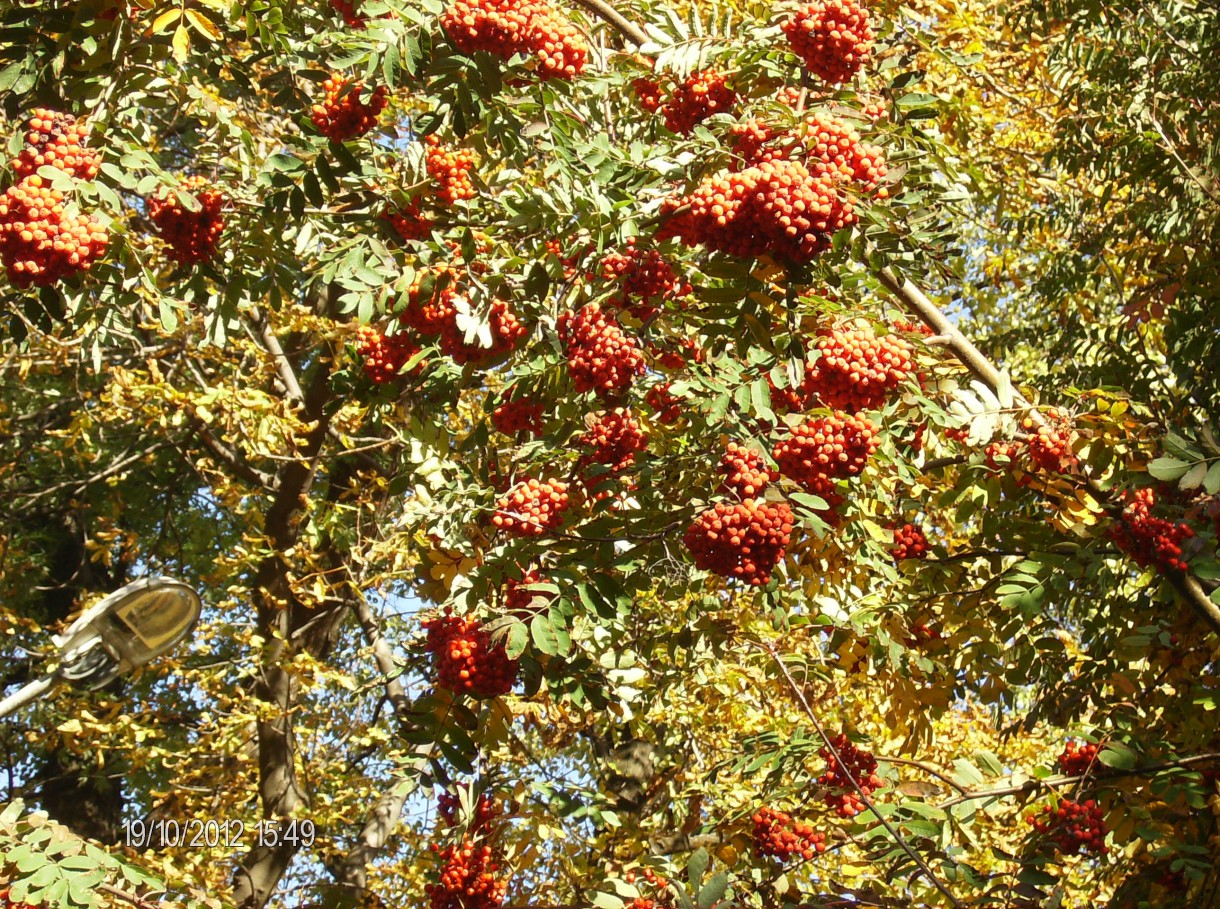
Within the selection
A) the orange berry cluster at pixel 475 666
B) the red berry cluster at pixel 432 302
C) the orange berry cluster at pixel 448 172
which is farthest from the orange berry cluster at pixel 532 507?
the orange berry cluster at pixel 448 172

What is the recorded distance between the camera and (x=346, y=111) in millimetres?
3438

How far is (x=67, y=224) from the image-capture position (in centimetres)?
276

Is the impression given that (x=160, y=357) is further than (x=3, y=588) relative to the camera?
Result: No

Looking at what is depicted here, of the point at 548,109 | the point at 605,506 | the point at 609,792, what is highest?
the point at 548,109

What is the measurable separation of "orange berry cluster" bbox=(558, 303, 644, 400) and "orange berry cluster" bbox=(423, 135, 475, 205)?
771mm

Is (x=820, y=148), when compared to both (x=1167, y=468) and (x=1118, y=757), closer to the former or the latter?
(x=1167, y=468)

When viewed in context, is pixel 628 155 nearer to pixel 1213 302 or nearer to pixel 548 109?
pixel 548 109

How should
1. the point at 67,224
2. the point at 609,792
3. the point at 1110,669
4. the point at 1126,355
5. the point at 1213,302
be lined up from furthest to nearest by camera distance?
the point at 609,792, the point at 1126,355, the point at 1213,302, the point at 1110,669, the point at 67,224

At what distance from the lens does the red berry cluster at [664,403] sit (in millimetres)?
3496

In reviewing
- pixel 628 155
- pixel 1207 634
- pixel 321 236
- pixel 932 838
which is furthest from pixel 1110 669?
pixel 321 236

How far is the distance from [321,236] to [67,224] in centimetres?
117

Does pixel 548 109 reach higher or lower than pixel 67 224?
higher

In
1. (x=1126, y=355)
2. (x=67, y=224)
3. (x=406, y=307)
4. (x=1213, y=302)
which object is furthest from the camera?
(x=1126, y=355)

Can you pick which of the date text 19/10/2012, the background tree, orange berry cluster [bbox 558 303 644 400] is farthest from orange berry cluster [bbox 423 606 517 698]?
the date text 19/10/2012
